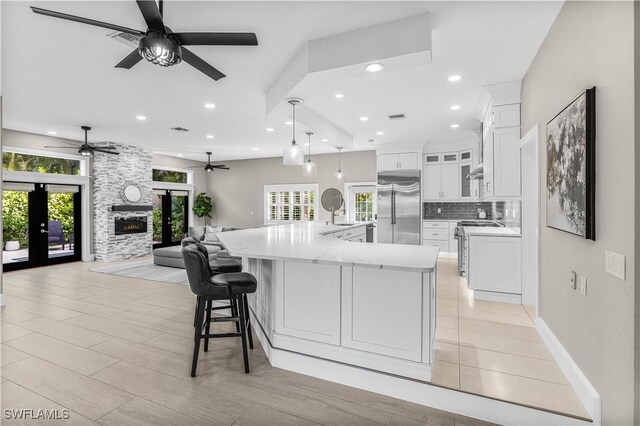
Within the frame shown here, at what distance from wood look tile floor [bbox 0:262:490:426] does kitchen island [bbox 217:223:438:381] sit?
Answer: 0.20 metres

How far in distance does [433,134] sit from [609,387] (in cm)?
574

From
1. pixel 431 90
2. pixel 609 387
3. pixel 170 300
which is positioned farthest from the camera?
pixel 170 300

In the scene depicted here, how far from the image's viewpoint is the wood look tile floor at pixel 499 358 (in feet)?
6.87

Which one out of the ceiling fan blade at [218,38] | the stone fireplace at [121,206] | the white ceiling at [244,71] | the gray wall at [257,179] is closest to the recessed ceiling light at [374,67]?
the white ceiling at [244,71]

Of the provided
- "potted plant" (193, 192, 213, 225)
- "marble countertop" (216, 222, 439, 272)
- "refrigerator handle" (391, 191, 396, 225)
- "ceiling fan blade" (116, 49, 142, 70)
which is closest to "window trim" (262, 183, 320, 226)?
"potted plant" (193, 192, 213, 225)

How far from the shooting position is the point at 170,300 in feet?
14.6

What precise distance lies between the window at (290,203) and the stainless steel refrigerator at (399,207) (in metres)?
2.21

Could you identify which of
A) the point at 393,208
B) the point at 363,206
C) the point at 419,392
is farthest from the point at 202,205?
the point at 419,392

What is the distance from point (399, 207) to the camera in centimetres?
783

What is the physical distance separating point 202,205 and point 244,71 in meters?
7.50

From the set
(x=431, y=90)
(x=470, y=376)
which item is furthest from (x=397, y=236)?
(x=470, y=376)

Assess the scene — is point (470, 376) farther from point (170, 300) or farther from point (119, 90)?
point (119, 90)

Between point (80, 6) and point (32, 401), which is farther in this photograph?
point (80, 6)

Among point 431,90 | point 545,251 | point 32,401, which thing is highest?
point 431,90
